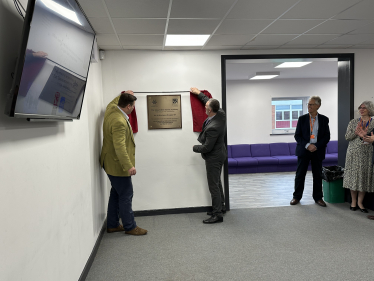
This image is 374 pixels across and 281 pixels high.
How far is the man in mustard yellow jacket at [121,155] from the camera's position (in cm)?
273

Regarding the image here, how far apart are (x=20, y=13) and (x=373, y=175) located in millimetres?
3954

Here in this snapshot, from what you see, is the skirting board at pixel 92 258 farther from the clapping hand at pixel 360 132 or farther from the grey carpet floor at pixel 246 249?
the clapping hand at pixel 360 132

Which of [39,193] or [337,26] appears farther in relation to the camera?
[337,26]

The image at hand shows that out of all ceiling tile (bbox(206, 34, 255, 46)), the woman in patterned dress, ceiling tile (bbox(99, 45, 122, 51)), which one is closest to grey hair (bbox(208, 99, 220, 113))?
ceiling tile (bbox(206, 34, 255, 46))

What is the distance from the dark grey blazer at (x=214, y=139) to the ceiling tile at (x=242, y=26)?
890mm

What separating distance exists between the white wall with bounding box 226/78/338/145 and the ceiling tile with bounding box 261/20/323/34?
435 cm

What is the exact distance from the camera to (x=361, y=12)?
2623mm

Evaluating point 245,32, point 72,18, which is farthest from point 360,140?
point 72,18

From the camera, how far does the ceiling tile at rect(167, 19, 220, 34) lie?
270 centimetres

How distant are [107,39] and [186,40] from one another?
909 mm

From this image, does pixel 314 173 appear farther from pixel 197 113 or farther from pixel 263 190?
pixel 197 113

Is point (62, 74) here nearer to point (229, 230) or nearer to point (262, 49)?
point (229, 230)

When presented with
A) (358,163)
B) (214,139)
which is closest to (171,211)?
(214,139)

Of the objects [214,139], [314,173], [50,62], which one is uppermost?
[50,62]
